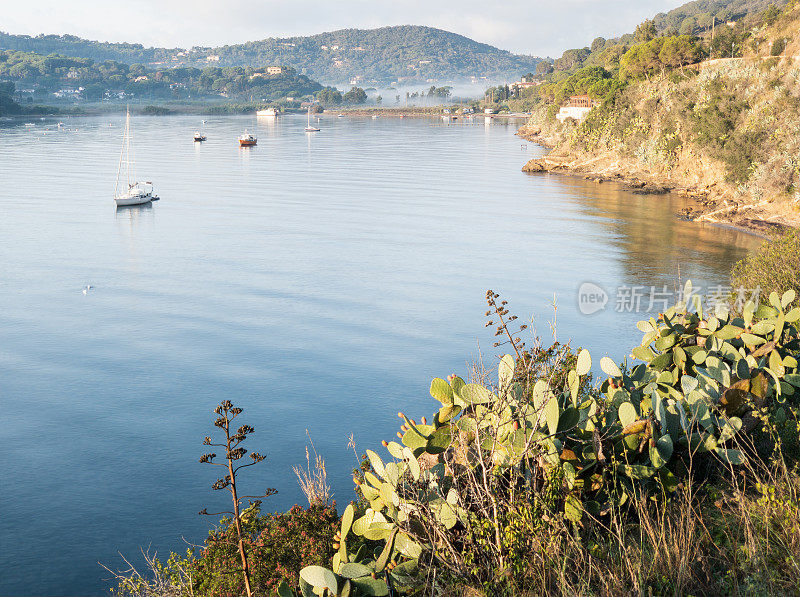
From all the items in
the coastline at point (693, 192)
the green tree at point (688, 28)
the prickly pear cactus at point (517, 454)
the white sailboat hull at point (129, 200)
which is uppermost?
the green tree at point (688, 28)

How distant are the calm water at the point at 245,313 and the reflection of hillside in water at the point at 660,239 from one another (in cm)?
19

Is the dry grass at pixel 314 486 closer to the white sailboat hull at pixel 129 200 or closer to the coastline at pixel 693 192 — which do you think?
the coastline at pixel 693 192

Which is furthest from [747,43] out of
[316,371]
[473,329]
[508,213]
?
[316,371]

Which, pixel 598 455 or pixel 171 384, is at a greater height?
pixel 598 455

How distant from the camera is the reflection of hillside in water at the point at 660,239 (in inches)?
1193

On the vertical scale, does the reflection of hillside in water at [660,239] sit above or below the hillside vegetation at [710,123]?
below

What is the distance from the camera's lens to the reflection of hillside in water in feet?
99.4

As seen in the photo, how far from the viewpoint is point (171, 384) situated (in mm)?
19953

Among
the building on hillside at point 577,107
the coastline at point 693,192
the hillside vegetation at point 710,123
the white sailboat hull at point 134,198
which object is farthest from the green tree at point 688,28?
the white sailboat hull at point 134,198

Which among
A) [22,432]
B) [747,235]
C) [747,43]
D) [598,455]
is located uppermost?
[747,43]

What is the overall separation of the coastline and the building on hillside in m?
11.5

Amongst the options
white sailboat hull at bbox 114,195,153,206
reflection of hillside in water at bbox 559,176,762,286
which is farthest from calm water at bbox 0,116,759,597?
white sailboat hull at bbox 114,195,153,206

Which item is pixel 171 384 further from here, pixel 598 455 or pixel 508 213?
pixel 508 213

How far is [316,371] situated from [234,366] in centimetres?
249
